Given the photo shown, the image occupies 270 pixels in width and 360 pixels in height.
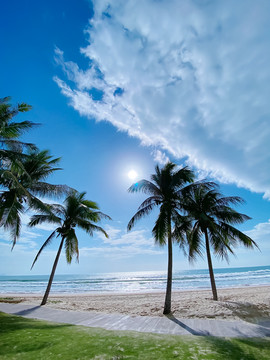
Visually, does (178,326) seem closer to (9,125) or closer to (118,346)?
(118,346)

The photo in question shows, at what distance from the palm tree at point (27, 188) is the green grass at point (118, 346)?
5.25 m

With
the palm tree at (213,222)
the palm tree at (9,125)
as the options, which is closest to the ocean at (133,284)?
the palm tree at (213,222)

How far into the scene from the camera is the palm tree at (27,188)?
8.81m

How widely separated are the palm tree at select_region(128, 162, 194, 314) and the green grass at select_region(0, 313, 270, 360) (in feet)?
16.9

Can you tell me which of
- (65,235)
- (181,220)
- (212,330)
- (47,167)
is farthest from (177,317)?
(47,167)

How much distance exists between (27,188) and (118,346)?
9.85 metres

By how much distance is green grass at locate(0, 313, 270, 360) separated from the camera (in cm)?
346

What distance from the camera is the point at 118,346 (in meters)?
3.92

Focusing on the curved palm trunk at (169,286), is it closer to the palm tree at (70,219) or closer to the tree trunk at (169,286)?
the tree trunk at (169,286)

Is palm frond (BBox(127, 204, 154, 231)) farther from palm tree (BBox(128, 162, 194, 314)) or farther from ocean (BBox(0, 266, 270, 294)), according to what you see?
ocean (BBox(0, 266, 270, 294))

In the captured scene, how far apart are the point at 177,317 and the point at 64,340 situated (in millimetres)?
5112

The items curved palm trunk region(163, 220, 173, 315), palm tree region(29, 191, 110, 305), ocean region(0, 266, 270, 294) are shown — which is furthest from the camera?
ocean region(0, 266, 270, 294)

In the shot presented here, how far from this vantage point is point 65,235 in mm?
12469

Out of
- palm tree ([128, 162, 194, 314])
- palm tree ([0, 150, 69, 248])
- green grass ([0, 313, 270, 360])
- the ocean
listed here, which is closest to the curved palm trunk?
palm tree ([128, 162, 194, 314])
